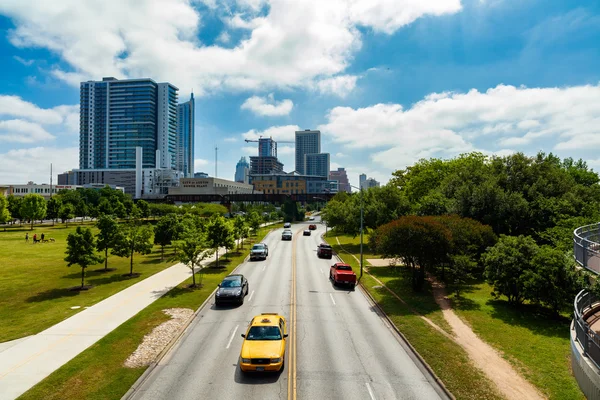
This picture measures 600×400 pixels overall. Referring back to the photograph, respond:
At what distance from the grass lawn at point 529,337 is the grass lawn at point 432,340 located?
1902 mm

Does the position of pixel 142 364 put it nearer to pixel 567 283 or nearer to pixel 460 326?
pixel 460 326

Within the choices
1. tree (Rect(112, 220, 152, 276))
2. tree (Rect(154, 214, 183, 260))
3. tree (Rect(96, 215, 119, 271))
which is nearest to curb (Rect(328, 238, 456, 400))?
tree (Rect(112, 220, 152, 276))

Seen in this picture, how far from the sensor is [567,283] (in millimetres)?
19359

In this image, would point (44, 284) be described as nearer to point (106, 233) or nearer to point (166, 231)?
point (106, 233)

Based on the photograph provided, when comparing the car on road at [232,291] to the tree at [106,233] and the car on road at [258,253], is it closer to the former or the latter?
the tree at [106,233]

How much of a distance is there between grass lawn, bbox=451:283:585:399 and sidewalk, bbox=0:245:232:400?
Answer: 1919 centimetres

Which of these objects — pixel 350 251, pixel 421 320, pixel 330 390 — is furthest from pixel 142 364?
pixel 350 251

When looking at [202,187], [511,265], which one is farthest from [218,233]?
[202,187]

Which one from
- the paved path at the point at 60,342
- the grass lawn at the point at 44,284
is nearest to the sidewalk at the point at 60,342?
the paved path at the point at 60,342

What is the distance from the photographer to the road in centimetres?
1199

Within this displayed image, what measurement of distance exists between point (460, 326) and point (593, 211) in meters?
23.1

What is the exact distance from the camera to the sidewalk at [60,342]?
497 inches

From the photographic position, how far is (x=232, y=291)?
73.8 ft

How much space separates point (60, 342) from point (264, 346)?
10.2 m
